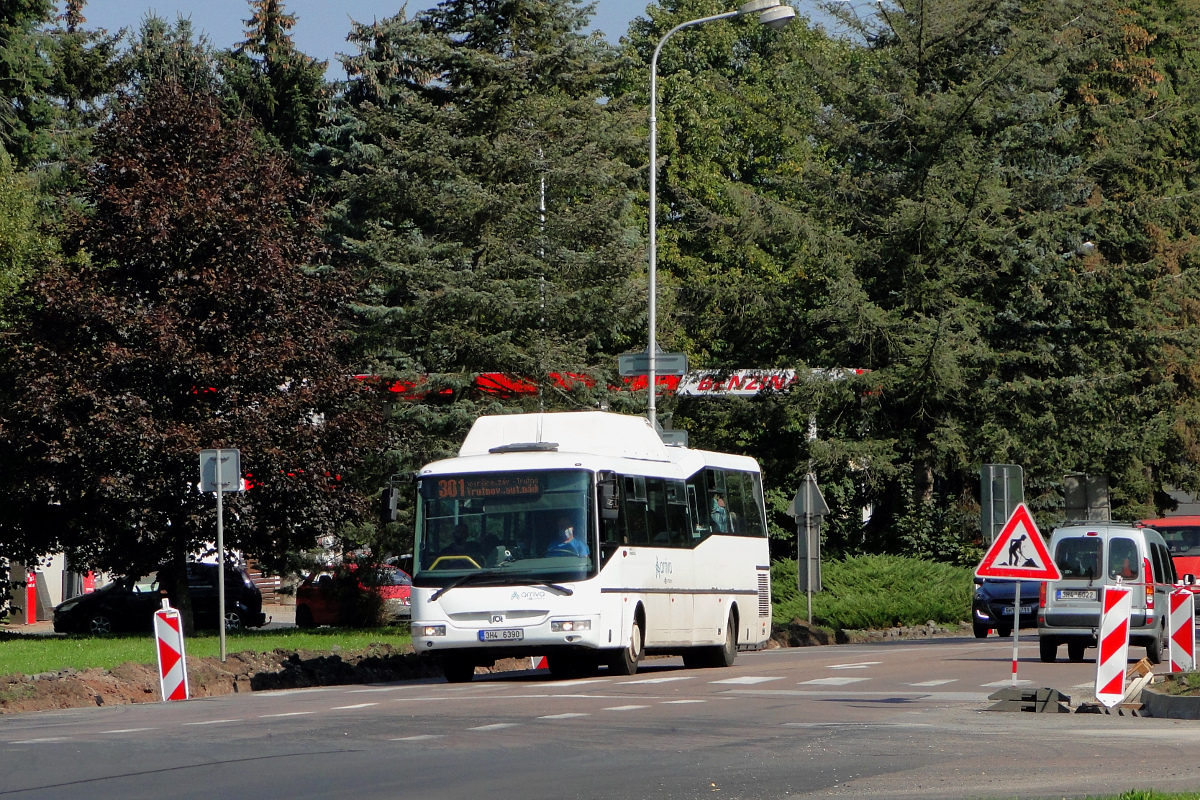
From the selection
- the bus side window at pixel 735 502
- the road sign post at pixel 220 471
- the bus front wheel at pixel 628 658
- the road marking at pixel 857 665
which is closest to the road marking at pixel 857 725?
the bus front wheel at pixel 628 658

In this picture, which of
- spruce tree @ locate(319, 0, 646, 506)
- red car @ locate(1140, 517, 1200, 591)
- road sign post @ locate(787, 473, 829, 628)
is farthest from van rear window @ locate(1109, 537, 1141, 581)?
red car @ locate(1140, 517, 1200, 591)

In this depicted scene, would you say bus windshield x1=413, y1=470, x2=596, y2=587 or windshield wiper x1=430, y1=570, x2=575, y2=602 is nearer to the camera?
windshield wiper x1=430, y1=570, x2=575, y2=602

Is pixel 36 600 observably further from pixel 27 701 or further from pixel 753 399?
pixel 27 701

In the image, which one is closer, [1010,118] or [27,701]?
[27,701]

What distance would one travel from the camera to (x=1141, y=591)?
894 inches

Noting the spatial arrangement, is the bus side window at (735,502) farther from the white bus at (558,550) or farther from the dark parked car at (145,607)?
the dark parked car at (145,607)

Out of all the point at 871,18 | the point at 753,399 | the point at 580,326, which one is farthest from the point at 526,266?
the point at 871,18

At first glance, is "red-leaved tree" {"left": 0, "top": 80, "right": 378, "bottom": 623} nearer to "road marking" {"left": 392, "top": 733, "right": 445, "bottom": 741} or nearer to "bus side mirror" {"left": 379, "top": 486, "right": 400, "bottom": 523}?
"bus side mirror" {"left": 379, "top": 486, "right": 400, "bottom": 523}

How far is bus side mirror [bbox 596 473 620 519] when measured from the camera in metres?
19.9

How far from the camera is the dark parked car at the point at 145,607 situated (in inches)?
1487

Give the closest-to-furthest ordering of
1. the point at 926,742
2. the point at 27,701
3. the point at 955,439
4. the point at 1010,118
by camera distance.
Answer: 1. the point at 926,742
2. the point at 27,701
3. the point at 955,439
4. the point at 1010,118

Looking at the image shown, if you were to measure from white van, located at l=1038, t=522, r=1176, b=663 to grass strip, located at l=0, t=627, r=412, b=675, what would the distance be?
366 inches

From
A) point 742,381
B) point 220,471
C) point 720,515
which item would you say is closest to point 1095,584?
point 720,515

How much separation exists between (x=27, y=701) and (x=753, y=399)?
27.1 metres
